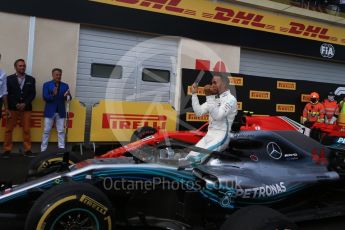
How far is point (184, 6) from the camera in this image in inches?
414

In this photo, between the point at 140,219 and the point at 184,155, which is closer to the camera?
the point at 140,219

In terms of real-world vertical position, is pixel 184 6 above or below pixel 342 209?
above

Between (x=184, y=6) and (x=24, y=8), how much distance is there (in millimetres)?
3999

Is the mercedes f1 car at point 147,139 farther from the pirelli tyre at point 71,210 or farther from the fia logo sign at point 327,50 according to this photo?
the fia logo sign at point 327,50

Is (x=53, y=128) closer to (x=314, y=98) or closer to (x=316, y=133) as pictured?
(x=316, y=133)

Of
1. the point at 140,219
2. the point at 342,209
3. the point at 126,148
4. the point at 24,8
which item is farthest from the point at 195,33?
the point at 140,219

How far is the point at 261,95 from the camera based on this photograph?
11484mm

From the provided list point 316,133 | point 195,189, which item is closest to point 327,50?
point 316,133

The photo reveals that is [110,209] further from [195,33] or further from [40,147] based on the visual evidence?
[195,33]

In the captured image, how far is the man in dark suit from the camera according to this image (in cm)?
794

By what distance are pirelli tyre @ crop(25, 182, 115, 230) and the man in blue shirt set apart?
5.42m

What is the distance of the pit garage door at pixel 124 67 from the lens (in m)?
9.52

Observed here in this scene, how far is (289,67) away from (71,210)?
10994 millimetres

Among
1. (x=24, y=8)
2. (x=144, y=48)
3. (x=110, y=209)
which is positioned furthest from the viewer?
(x=144, y=48)
